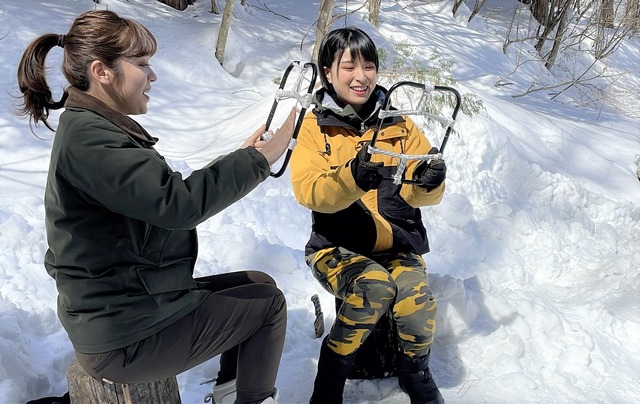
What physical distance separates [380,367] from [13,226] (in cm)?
212

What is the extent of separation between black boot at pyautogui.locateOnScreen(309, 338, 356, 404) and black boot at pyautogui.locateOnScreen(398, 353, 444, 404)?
8.8 inches

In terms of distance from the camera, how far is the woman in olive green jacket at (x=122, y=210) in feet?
5.23

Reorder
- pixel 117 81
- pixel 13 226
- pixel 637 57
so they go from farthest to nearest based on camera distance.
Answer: pixel 637 57, pixel 13 226, pixel 117 81

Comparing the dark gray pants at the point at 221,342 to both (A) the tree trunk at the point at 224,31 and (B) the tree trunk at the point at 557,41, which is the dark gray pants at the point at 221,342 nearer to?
(A) the tree trunk at the point at 224,31

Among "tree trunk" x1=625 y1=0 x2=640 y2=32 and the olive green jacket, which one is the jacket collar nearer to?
the olive green jacket

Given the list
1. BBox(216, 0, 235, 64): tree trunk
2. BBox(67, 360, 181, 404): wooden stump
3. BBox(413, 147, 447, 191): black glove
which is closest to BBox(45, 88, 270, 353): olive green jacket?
BBox(67, 360, 181, 404): wooden stump

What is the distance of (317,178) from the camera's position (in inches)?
98.9

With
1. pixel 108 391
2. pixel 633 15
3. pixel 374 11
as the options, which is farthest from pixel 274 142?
pixel 633 15

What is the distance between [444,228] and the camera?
4.39 meters

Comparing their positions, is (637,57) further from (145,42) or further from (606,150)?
(145,42)

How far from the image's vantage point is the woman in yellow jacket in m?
2.44

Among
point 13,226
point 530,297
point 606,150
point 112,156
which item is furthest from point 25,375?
point 606,150

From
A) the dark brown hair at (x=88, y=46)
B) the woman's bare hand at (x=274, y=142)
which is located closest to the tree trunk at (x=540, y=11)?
the woman's bare hand at (x=274, y=142)

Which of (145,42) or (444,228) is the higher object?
(145,42)
